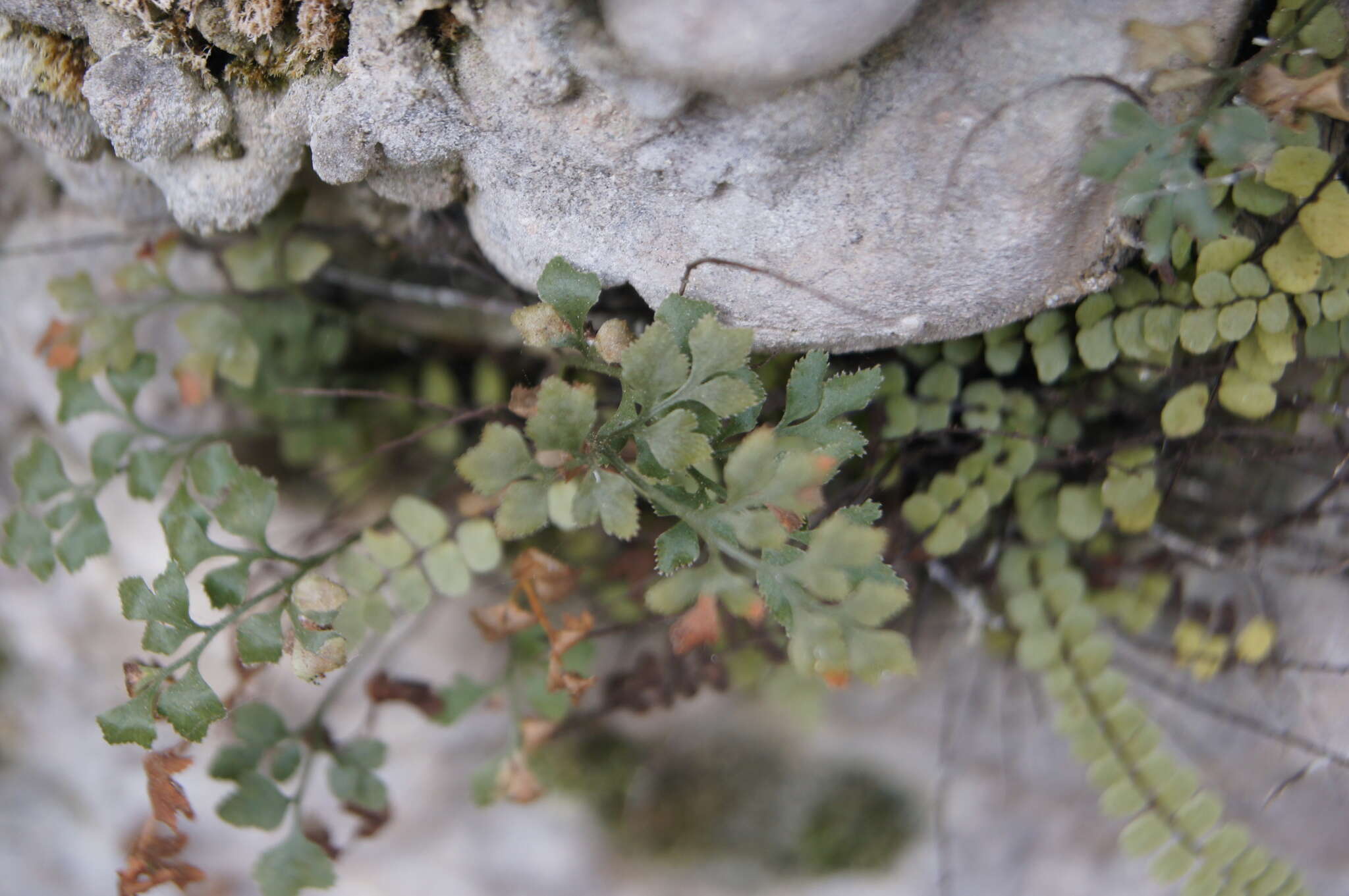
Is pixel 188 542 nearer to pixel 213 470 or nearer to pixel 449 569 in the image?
pixel 213 470

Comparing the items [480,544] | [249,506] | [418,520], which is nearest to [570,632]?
[480,544]

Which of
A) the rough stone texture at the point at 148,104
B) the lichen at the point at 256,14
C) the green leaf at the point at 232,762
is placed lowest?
the green leaf at the point at 232,762

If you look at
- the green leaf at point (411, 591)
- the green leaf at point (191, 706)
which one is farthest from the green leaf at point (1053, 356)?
the green leaf at point (191, 706)

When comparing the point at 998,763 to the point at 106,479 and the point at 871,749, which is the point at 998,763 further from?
the point at 106,479

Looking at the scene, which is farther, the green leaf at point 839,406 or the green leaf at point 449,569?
the green leaf at point 449,569

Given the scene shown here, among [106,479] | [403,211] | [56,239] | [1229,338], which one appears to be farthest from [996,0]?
[56,239]

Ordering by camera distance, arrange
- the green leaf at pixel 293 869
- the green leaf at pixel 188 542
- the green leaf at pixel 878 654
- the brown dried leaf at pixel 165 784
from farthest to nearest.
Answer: the green leaf at pixel 293 869, the green leaf at pixel 188 542, the brown dried leaf at pixel 165 784, the green leaf at pixel 878 654

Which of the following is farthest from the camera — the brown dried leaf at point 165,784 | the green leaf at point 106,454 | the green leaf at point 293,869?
the green leaf at point 106,454

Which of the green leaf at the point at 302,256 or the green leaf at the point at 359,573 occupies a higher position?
the green leaf at the point at 302,256

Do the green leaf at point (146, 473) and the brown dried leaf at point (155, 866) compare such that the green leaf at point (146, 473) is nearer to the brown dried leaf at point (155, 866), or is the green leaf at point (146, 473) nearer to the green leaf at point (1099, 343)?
Answer: the brown dried leaf at point (155, 866)
